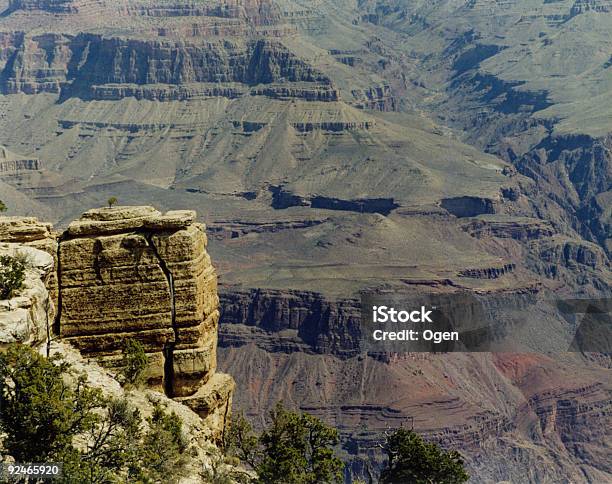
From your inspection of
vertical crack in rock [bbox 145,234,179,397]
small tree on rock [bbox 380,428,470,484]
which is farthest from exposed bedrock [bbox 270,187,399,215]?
vertical crack in rock [bbox 145,234,179,397]

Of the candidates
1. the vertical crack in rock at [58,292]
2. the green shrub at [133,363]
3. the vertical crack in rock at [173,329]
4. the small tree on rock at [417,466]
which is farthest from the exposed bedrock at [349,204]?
the vertical crack in rock at [58,292]

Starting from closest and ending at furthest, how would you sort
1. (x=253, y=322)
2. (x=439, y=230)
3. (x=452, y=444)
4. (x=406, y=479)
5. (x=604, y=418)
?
(x=406, y=479), (x=452, y=444), (x=604, y=418), (x=253, y=322), (x=439, y=230)

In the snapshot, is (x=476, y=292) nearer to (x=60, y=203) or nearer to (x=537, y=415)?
(x=537, y=415)

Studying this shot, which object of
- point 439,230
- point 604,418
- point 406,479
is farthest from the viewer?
point 439,230

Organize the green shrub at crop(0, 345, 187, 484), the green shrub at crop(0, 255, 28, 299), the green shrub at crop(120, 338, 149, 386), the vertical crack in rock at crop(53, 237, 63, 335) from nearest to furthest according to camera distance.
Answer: the green shrub at crop(0, 345, 187, 484) → the green shrub at crop(0, 255, 28, 299) → the green shrub at crop(120, 338, 149, 386) → the vertical crack in rock at crop(53, 237, 63, 335)

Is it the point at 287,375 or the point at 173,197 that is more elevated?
the point at 173,197

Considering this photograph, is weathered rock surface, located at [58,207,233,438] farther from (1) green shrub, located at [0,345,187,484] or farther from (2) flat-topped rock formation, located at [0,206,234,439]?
(1) green shrub, located at [0,345,187,484]

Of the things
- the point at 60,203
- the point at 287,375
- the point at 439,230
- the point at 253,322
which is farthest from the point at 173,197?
the point at 287,375
